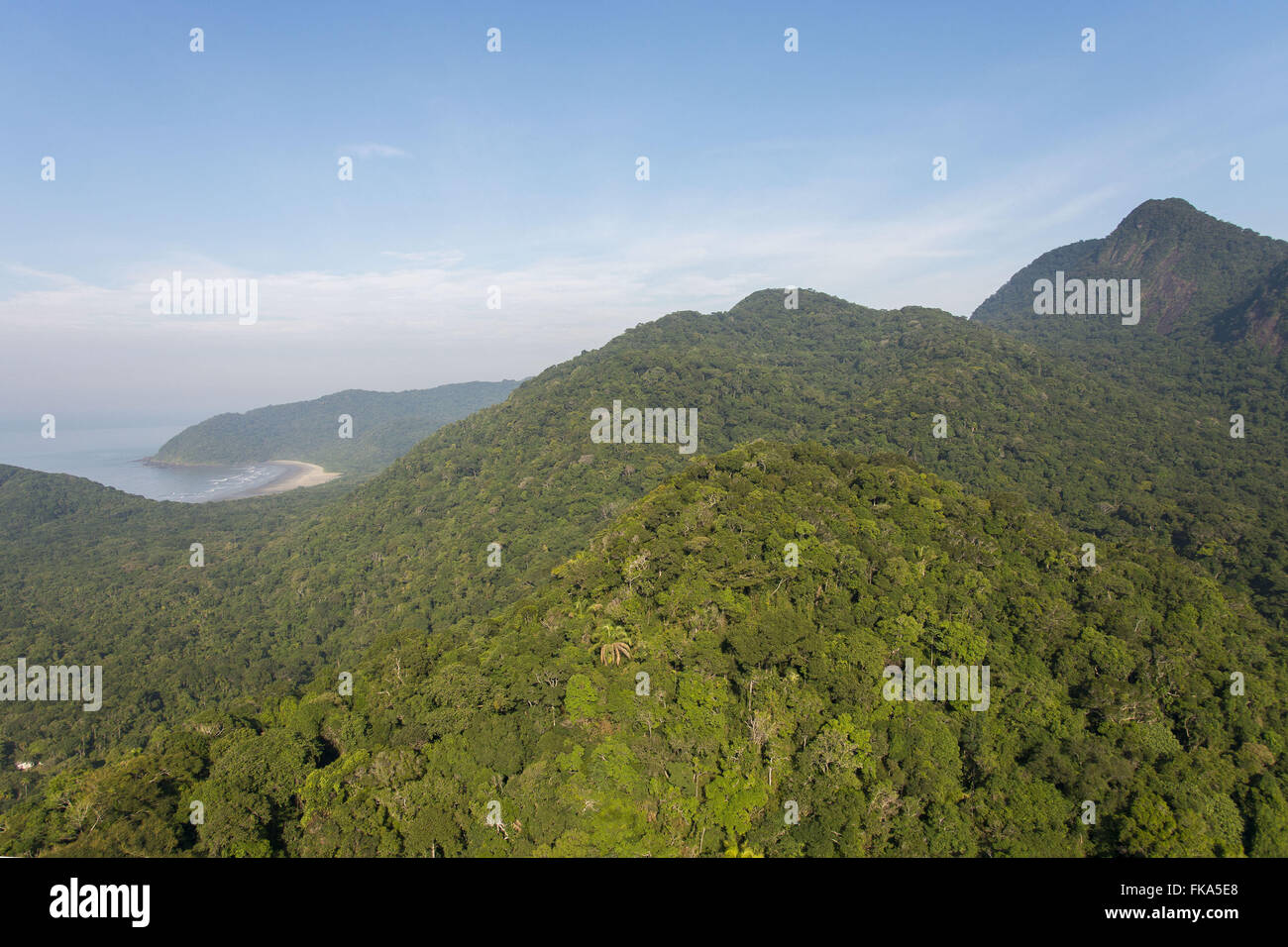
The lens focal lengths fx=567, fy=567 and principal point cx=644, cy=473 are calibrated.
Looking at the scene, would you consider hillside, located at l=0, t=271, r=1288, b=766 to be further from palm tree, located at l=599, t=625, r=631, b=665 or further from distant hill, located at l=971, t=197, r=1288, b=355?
distant hill, located at l=971, t=197, r=1288, b=355

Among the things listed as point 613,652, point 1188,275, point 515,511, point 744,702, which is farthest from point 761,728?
point 1188,275

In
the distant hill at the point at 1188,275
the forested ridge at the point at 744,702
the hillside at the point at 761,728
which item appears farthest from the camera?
the distant hill at the point at 1188,275

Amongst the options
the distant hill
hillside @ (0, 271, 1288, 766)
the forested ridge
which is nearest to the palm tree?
the forested ridge

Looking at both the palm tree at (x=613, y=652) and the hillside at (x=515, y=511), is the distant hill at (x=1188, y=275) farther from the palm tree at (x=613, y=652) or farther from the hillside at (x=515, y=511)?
the palm tree at (x=613, y=652)

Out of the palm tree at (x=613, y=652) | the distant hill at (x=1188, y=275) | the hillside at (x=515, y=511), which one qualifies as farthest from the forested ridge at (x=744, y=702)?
the distant hill at (x=1188, y=275)

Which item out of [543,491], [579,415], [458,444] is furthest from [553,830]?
[458,444]

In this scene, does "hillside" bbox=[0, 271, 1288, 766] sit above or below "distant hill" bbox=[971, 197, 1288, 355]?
below

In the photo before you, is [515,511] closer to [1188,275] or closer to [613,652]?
[613,652]
